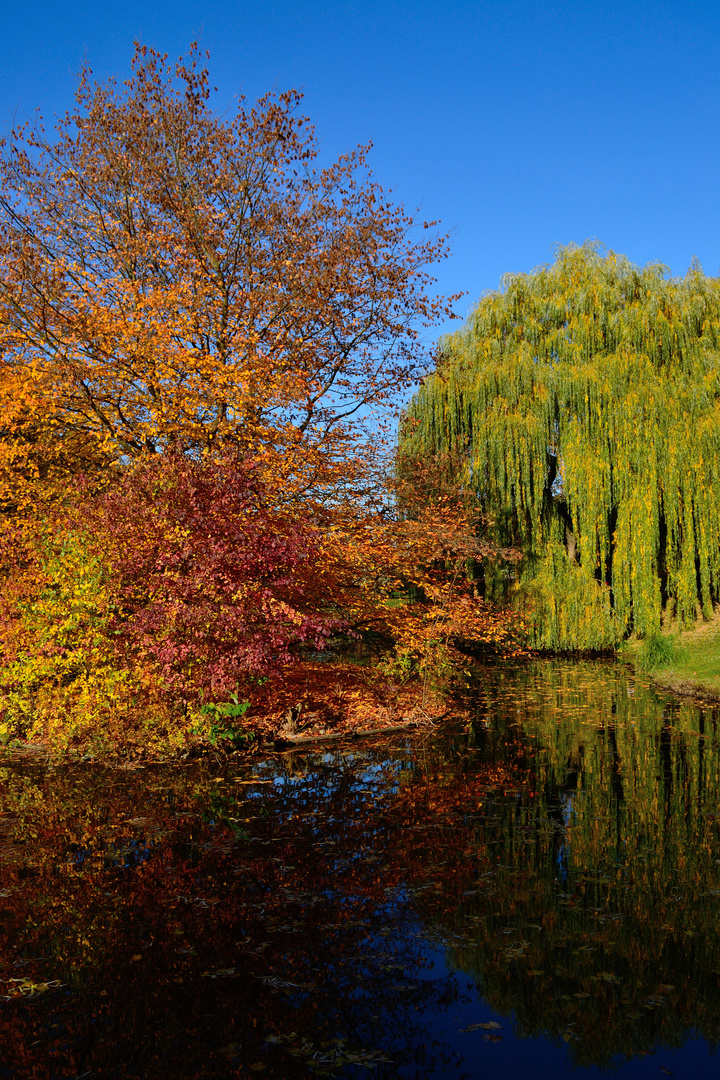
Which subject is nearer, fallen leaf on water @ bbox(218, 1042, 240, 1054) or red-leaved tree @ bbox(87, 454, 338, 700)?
fallen leaf on water @ bbox(218, 1042, 240, 1054)

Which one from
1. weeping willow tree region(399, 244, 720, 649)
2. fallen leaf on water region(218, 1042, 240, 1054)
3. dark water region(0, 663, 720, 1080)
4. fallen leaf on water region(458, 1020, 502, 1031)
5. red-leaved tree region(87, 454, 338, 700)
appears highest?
weeping willow tree region(399, 244, 720, 649)

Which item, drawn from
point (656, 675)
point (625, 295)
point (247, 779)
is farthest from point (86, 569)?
point (625, 295)

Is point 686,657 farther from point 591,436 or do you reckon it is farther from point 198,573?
point 198,573

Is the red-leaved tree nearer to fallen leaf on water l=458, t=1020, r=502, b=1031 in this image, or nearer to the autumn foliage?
the autumn foliage

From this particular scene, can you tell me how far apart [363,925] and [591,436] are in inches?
598

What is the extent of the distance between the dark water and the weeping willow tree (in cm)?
944

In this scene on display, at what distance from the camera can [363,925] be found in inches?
187

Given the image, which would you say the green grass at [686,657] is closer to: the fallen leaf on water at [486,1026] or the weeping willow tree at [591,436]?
the weeping willow tree at [591,436]

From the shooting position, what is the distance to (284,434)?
37.6 feet

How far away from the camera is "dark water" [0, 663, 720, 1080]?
356cm

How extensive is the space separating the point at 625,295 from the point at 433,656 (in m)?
10.9

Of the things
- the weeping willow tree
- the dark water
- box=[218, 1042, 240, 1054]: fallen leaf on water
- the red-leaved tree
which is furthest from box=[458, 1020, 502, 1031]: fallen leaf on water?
the weeping willow tree

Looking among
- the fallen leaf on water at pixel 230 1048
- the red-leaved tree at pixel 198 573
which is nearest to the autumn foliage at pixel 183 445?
the red-leaved tree at pixel 198 573

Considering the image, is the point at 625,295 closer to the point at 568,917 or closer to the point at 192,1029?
the point at 568,917
